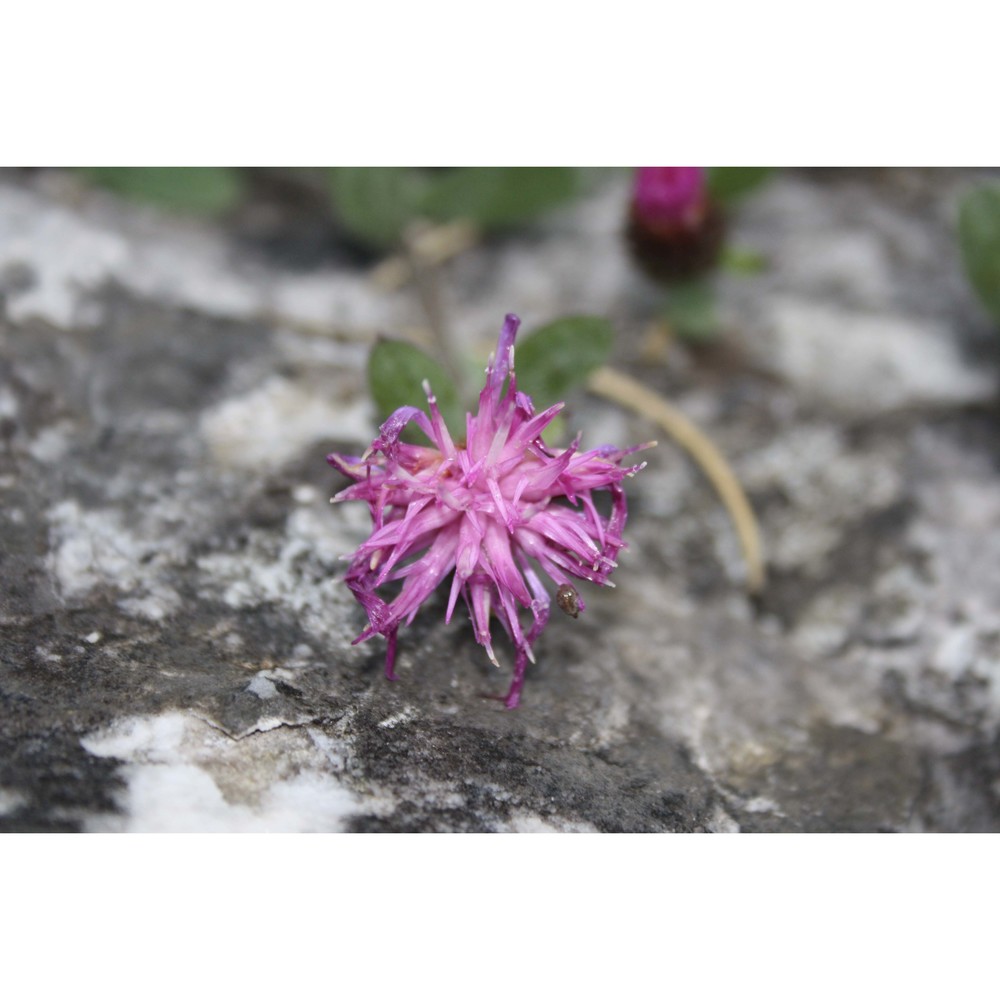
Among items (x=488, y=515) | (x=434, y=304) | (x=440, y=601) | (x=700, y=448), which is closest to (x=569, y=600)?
(x=488, y=515)

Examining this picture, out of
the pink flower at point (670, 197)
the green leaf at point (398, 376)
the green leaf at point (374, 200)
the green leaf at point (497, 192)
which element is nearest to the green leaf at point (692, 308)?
the pink flower at point (670, 197)

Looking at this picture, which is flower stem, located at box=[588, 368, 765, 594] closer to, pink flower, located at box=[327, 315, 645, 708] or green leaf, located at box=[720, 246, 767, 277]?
green leaf, located at box=[720, 246, 767, 277]

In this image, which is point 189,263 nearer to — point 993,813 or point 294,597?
point 294,597

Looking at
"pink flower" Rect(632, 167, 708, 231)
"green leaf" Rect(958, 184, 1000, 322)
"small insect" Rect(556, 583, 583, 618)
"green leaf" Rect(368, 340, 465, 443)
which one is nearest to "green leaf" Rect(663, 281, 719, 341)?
"pink flower" Rect(632, 167, 708, 231)

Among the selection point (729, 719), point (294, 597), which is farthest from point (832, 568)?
point (294, 597)

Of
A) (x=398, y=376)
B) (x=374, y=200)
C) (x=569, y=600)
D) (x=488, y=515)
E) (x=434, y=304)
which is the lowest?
(x=569, y=600)

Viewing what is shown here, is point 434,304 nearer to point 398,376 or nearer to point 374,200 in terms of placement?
point 374,200
